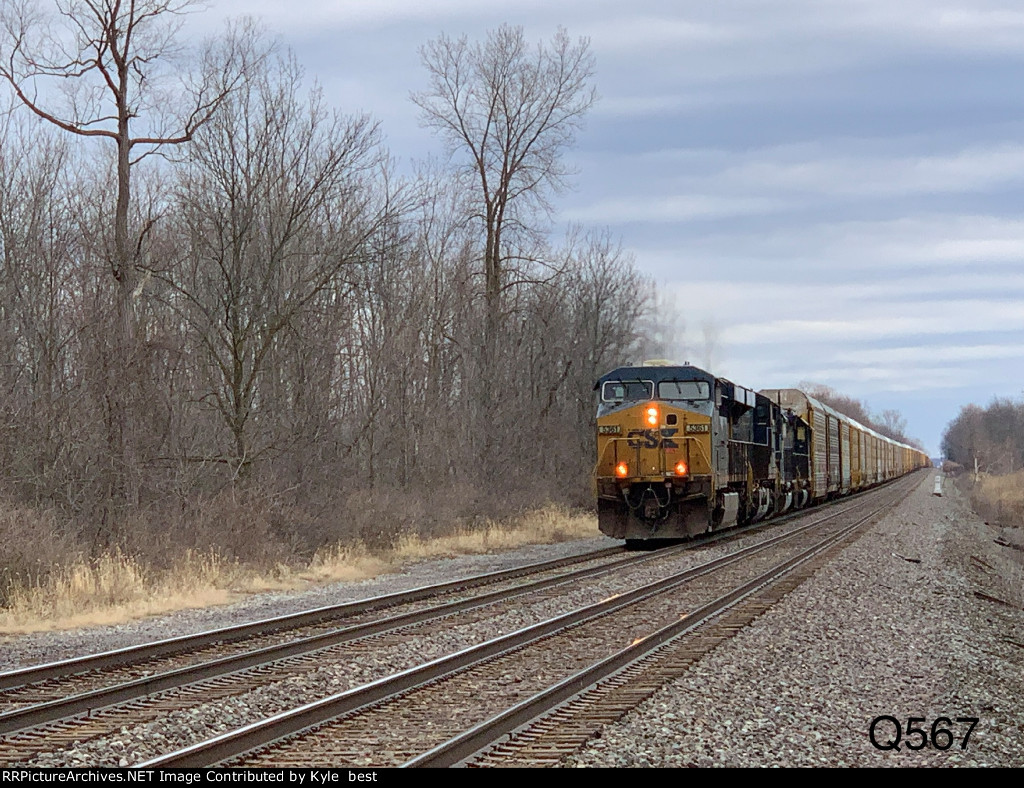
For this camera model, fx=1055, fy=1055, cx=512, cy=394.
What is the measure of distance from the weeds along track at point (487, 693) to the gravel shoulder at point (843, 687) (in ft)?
1.37

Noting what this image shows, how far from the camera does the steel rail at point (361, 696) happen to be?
5.75m

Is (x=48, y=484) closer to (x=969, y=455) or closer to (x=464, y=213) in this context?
(x=464, y=213)

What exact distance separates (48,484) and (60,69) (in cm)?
693

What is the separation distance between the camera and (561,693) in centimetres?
750

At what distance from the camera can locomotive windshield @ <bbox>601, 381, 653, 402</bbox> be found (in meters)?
21.3

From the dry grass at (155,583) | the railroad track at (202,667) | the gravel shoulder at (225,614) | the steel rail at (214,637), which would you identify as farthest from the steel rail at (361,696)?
the dry grass at (155,583)

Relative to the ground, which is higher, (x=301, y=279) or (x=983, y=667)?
(x=301, y=279)

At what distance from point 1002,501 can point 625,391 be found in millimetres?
34661

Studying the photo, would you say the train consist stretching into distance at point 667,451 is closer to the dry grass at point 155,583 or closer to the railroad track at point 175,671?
the dry grass at point 155,583

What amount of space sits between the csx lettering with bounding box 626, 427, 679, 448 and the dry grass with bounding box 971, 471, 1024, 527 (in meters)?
25.4

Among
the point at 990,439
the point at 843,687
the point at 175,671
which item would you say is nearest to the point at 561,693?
the point at 843,687

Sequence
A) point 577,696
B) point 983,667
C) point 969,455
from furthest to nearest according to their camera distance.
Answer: point 969,455, point 983,667, point 577,696

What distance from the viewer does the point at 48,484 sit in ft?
53.2
